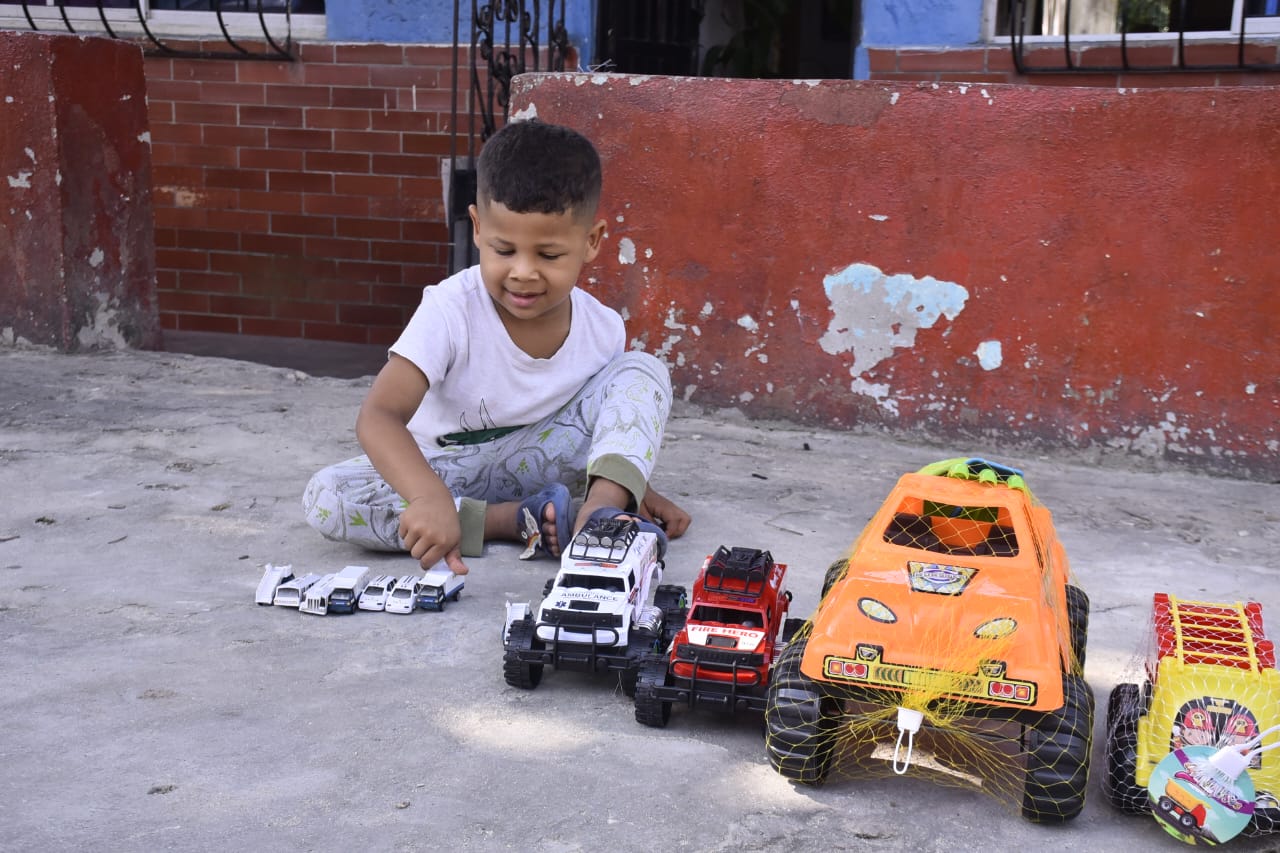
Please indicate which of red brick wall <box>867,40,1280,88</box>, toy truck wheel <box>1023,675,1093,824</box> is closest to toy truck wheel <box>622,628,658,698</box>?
toy truck wheel <box>1023,675,1093,824</box>

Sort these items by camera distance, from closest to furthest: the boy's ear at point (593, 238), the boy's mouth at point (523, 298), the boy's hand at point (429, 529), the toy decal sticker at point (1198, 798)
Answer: the toy decal sticker at point (1198, 798), the boy's hand at point (429, 529), the boy's mouth at point (523, 298), the boy's ear at point (593, 238)

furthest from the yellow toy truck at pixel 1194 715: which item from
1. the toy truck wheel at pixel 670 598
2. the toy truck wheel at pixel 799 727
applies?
the toy truck wheel at pixel 670 598

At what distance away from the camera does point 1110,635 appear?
8.80ft

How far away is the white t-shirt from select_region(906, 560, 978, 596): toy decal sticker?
1258mm

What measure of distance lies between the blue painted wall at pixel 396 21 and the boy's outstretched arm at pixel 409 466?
11.7 feet

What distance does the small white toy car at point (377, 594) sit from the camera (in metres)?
2.66

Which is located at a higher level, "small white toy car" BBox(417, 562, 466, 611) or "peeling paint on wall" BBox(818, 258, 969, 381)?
"peeling paint on wall" BBox(818, 258, 969, 381)

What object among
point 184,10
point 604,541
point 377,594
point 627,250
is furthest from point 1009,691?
point 184,10

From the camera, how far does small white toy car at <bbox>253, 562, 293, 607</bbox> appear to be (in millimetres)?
2682

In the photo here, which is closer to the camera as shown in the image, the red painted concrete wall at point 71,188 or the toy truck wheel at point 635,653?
the toy truck wheel at point 635,653

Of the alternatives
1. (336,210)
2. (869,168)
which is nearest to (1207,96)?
(869,168)

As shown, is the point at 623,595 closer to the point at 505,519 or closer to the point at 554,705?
the point at 554,705

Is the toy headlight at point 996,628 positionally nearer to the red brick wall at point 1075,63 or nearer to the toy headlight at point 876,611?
the toy headlight at point 876,611

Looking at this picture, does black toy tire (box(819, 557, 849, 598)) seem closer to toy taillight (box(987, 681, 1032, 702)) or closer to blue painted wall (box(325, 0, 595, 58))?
toy taillight (box(987, 681, 1032, 702))
